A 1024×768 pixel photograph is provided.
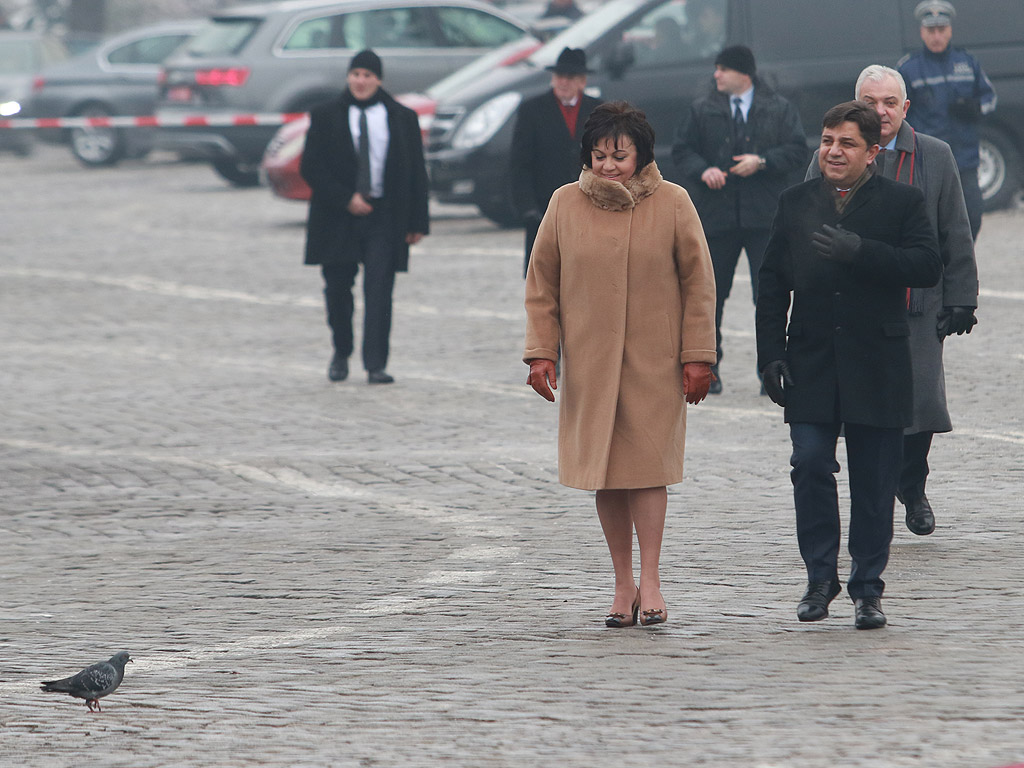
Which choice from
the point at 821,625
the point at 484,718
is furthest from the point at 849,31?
the point at 484,718

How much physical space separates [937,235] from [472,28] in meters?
17.1

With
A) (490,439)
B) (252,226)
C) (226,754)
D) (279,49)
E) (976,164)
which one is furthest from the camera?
(279,49)

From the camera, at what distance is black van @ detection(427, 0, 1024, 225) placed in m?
16.0

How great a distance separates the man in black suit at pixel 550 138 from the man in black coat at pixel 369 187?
0.69 m

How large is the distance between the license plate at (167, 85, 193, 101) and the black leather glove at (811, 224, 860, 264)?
17747 millimetres

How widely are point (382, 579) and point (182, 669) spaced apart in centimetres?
125

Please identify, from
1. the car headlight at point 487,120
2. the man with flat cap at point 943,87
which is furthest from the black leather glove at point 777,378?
the car headlight at point 487,120

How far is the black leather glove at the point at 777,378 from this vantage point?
555 centimetres

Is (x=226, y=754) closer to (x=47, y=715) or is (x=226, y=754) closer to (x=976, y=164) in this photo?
(x=47, y=715)

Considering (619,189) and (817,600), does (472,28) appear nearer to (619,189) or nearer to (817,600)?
(619,189)

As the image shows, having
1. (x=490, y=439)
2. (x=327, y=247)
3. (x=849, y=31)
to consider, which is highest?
(x=849, y=31)

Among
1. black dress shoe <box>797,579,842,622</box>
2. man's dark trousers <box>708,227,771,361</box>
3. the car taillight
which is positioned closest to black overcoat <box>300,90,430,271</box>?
man's dark trousers <box>708,227,771,361</box>

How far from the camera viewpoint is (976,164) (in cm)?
1219

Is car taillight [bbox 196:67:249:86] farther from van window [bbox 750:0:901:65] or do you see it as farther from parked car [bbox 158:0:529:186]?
van window [bbox 750:0:901:65]
